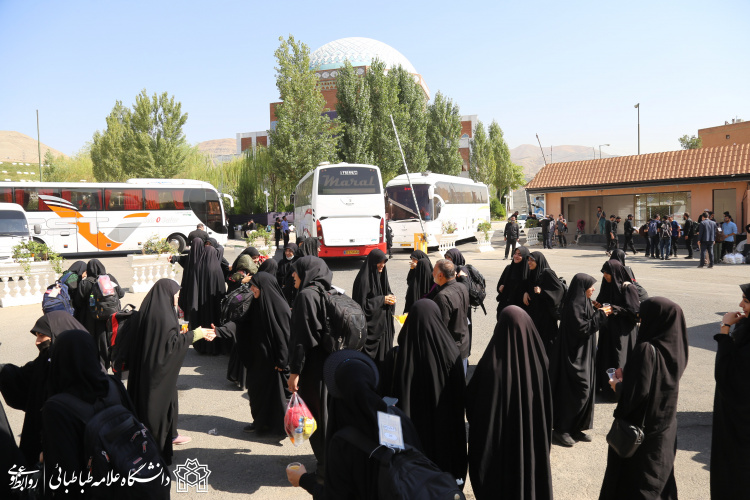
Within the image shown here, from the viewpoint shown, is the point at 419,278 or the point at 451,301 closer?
the point at 451,301

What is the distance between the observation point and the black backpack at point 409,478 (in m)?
1.78

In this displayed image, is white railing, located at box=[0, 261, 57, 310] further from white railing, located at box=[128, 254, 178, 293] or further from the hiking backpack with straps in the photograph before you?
the hiking backpack with straps

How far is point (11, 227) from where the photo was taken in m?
18.5

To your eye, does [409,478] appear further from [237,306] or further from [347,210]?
[347,210]

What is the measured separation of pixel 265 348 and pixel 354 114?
2918 centimetres

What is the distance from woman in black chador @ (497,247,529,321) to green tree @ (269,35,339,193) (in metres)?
25.1

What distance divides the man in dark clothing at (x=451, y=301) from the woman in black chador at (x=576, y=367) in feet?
2.93

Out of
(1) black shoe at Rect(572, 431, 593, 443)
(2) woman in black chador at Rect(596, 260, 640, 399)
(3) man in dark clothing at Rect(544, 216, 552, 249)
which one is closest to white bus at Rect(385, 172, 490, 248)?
(3) man in dark clothing at Rect(544, 216, 552, 249)

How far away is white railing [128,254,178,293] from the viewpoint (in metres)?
13.6

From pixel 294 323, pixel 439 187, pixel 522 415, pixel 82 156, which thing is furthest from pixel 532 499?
pixel 82 156

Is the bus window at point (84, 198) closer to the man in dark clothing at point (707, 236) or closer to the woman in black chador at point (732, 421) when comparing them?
the man in dark clothing at point (707, 236)

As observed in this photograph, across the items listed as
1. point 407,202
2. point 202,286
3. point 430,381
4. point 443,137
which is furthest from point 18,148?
point 430,381

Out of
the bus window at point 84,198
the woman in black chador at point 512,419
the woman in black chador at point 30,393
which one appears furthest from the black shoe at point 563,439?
the bus window at point 84,198

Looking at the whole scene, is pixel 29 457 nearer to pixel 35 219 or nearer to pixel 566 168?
pixel 35 219
